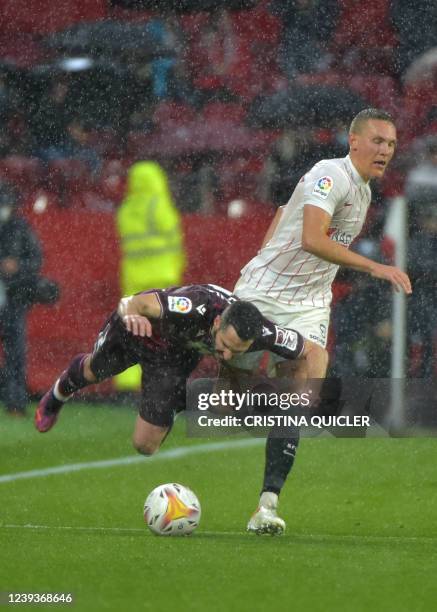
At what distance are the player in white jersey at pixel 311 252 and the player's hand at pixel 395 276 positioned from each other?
0.07 m

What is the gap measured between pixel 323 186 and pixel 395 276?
0.66 m

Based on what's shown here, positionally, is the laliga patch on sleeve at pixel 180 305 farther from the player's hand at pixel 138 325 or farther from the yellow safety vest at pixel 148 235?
the yellow safety vest at pixel 148 235

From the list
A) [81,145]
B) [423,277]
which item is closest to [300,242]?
[423,277]

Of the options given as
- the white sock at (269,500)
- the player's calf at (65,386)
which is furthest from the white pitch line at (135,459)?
the white sock at (269,500)

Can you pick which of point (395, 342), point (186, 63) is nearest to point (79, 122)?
point (186, 63)

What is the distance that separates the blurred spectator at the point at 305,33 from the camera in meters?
11.5

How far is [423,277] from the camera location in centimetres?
940

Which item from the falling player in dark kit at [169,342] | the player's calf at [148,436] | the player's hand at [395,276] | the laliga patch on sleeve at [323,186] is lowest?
the player's calf at [148,436]

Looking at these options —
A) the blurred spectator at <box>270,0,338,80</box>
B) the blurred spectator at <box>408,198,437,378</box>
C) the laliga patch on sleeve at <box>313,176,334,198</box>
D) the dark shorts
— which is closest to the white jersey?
the laliga patch on sleeve at <box>313,176,334,198</box>

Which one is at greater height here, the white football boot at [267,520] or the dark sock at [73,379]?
the dark sock at [73,379]

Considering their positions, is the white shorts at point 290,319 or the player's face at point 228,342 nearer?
the player's face at point 228,342

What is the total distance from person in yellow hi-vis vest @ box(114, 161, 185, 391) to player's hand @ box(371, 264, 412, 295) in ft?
14.2

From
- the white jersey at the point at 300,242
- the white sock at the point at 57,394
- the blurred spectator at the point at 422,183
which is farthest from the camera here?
the blurred spectator at the point at 422,183

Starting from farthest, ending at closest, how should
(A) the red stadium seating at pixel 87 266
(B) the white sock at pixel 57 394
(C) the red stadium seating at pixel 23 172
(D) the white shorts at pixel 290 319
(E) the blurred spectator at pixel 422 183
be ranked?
(C) the red stadium seating at pixel 23 172 → (A) the red stadium seating at pixel 87 266 → (E) the blurred spectator at pixel 422 183 → (B) the white sock at pixel 57 394 → (D) the white shorts at pixel 290 319
